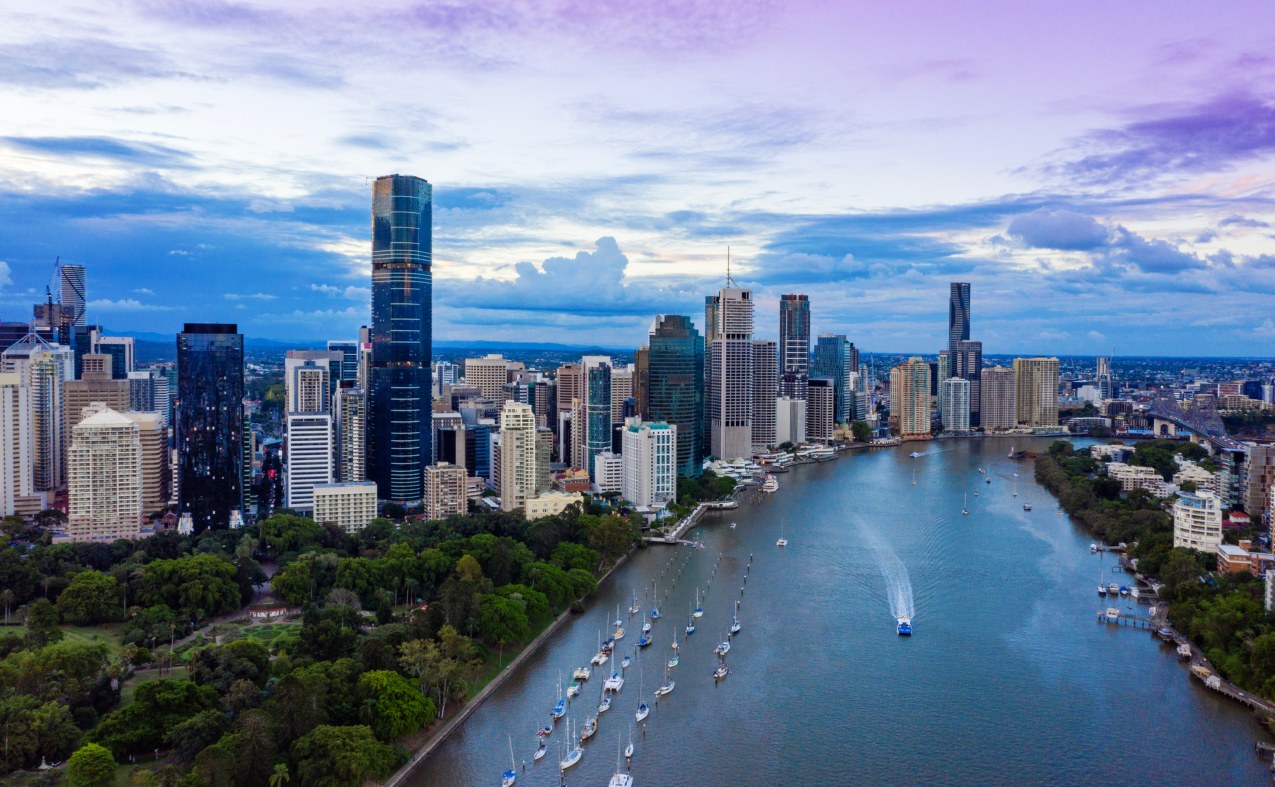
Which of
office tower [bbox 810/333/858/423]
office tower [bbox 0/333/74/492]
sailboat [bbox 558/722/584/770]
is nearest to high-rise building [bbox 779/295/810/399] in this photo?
office tower [bbox 810/333/858/423]

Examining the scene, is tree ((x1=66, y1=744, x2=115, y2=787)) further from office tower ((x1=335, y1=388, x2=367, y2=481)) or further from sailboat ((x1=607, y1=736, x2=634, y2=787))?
office tower ((x1=335, y1=388, x2=367, y2=481))

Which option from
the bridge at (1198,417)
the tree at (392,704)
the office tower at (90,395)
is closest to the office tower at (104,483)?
the office tower at (90,395)

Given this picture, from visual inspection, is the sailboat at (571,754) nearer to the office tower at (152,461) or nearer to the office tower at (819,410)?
the office tower at (152,461)

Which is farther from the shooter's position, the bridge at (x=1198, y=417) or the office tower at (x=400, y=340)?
the bridge at (x=1198, y=417)

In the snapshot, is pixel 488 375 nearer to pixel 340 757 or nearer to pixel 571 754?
pixel 571 754

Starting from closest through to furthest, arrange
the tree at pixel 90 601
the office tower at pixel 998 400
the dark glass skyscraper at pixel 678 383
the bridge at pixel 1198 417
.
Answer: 1. the tree at pixel 90 601
2. the dark glass skyscraper at pixel 678 383
3. the bridge at pixel 1198 417
4. the office tower at pixel 998 400

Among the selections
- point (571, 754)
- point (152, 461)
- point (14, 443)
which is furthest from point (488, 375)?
point (571, 754)
